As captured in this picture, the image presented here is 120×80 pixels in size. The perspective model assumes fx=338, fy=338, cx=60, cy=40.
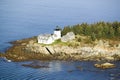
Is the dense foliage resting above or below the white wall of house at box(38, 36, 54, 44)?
above

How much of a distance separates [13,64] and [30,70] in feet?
23.4

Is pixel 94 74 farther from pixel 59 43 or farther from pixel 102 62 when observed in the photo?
pixel 59 43

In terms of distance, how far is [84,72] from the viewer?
9212cm

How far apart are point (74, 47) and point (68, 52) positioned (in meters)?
2.75

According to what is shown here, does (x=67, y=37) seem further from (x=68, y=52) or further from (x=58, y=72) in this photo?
(x=58, y=72)

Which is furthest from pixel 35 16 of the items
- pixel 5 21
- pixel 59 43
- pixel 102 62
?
pixel 102 62

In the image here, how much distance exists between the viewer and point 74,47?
10769cm

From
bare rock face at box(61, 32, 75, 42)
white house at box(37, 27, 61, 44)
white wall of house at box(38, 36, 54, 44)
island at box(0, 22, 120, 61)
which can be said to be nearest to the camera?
island at box(0, 22, 120, 61)

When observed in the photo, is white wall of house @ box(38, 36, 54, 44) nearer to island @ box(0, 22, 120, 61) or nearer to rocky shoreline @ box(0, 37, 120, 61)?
island @ box(0, 22, 120, 61)

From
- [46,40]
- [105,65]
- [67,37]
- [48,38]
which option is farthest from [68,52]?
[105,65]

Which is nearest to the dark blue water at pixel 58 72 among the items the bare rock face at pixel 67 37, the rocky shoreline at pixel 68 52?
the rocky shoreline at pixel 68 52

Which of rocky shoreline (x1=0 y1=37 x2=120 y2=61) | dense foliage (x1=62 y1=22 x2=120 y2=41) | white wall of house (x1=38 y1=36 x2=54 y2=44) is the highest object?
dense foliage (x1=62 y1=22 x2=120 y2=41)

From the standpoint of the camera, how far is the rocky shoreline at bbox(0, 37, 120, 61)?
10356 cm

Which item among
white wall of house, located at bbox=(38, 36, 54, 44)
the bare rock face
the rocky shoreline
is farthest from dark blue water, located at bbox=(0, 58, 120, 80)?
the bare rock face
